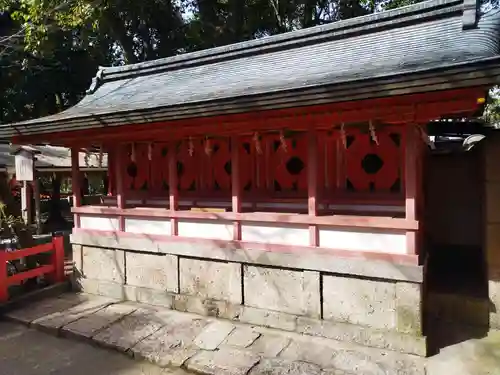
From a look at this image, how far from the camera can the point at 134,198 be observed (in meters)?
7.82

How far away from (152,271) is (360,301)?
3.58 metres

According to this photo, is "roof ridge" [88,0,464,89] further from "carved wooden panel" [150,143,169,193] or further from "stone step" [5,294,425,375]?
"stone step" [5,294,425,375]

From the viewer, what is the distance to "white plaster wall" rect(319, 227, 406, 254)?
502 cm

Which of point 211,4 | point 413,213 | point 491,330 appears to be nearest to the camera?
point 413,213

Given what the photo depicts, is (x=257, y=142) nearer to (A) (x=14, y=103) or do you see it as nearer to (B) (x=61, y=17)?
(B) (x=61, y=17)

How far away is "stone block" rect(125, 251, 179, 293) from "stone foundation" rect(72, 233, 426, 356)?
0.02 m

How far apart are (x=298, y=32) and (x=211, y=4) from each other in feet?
40.8

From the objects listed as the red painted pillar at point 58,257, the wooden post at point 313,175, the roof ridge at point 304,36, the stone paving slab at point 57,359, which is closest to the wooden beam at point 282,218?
the wooden post at point 313,175

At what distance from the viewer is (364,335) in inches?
204

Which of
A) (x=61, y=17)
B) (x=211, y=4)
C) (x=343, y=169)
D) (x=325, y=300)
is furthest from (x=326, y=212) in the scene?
(x=211, y=4)

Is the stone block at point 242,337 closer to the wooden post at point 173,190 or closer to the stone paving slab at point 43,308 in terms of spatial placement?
the wooden post at point 173,190

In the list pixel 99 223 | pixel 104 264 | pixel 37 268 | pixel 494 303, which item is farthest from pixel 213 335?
pixel 37 268

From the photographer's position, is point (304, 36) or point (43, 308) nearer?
point (43, 308)

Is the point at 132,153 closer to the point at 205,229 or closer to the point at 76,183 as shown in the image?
the point at 76,183
